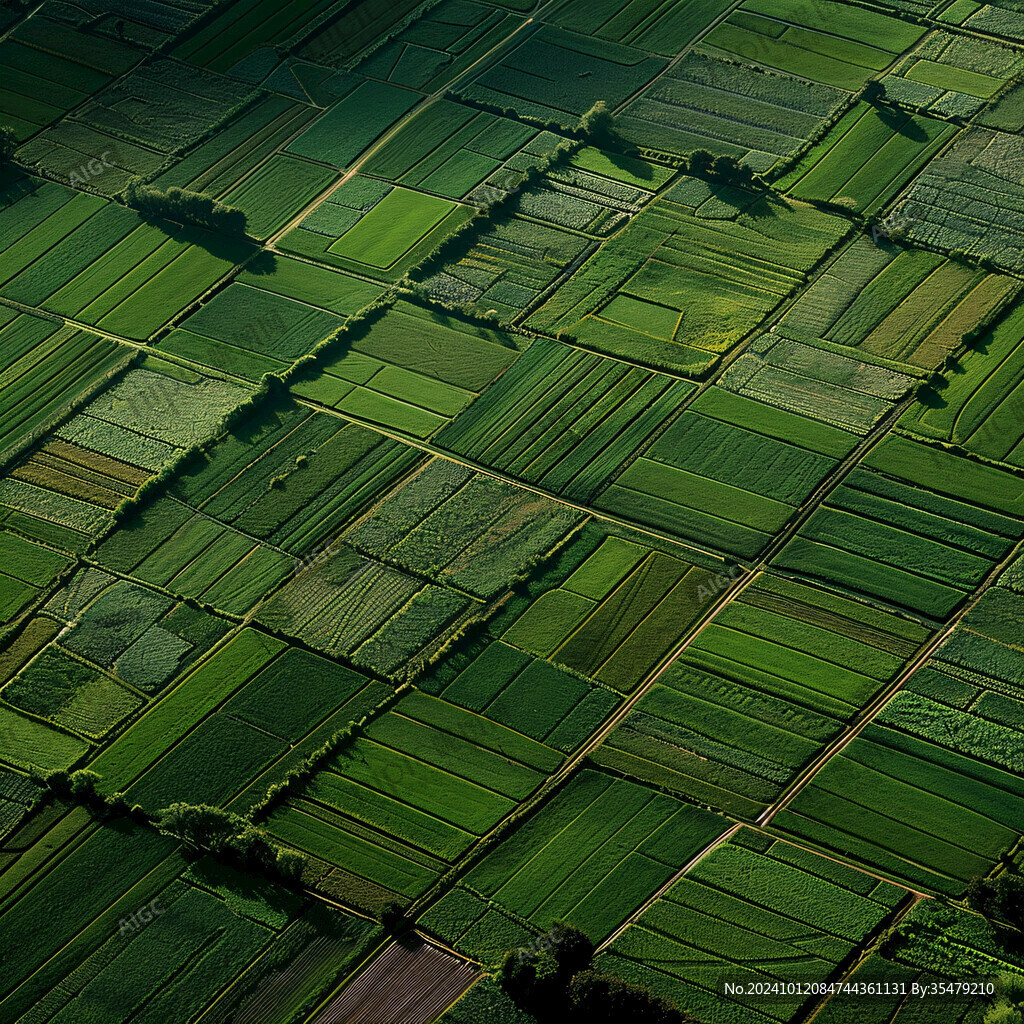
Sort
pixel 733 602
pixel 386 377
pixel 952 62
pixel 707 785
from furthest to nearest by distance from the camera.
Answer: pixel 952 62 → pixel 386 377 → pixel 733 602 → pixel 707 785

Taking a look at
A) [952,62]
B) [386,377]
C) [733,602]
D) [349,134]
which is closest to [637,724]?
[733,602]

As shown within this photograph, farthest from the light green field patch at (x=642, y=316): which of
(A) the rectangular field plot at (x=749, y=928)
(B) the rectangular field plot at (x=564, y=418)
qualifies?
(A) the rectangular field plot at (x=749, y=928)

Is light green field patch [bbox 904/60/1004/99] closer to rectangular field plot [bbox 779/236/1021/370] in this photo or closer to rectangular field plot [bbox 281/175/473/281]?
rectangular field plot [bbox 779/236/1021/370]

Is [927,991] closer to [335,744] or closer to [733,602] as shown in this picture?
[733,602]

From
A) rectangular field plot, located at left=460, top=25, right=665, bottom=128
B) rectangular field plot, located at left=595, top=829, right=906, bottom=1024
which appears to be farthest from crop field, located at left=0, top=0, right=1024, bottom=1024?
rectangular field plot, located at left=460, top=25, right=665, bottom=128

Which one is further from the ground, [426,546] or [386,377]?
[386,377]

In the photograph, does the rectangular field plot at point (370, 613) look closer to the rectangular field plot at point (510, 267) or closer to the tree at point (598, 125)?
the rectangular field plot at point (510, 267)
